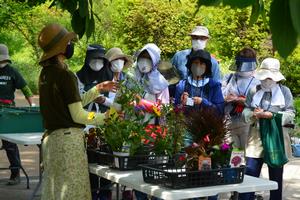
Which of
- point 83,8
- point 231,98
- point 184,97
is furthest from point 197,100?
point 83,8

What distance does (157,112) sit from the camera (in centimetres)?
435

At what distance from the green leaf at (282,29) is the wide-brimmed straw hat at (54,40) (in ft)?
9.77

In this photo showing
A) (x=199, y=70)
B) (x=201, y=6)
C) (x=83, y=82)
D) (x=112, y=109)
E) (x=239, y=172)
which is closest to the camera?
(x=201, y=6)

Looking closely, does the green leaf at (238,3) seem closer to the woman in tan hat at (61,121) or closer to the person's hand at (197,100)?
the woman in tan hat at (61,121)

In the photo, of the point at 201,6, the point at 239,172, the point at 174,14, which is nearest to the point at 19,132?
the point at 239,172

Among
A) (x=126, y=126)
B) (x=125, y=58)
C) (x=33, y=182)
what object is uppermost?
(x=125, y=58)

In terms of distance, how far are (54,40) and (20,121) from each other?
7.51ft

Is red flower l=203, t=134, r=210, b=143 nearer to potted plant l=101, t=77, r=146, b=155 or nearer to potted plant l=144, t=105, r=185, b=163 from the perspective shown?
potted plant l=144, t=105, r=185, b=163

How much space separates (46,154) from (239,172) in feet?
4.34

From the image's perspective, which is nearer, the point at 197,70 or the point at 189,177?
the point at 189,177

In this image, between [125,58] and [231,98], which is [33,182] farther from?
[231,98]

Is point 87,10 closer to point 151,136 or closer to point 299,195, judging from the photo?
point 151,136

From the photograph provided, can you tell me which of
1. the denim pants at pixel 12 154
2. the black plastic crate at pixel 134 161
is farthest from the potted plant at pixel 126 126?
the denim pants at pixel 12 154

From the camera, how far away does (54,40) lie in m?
3.96
